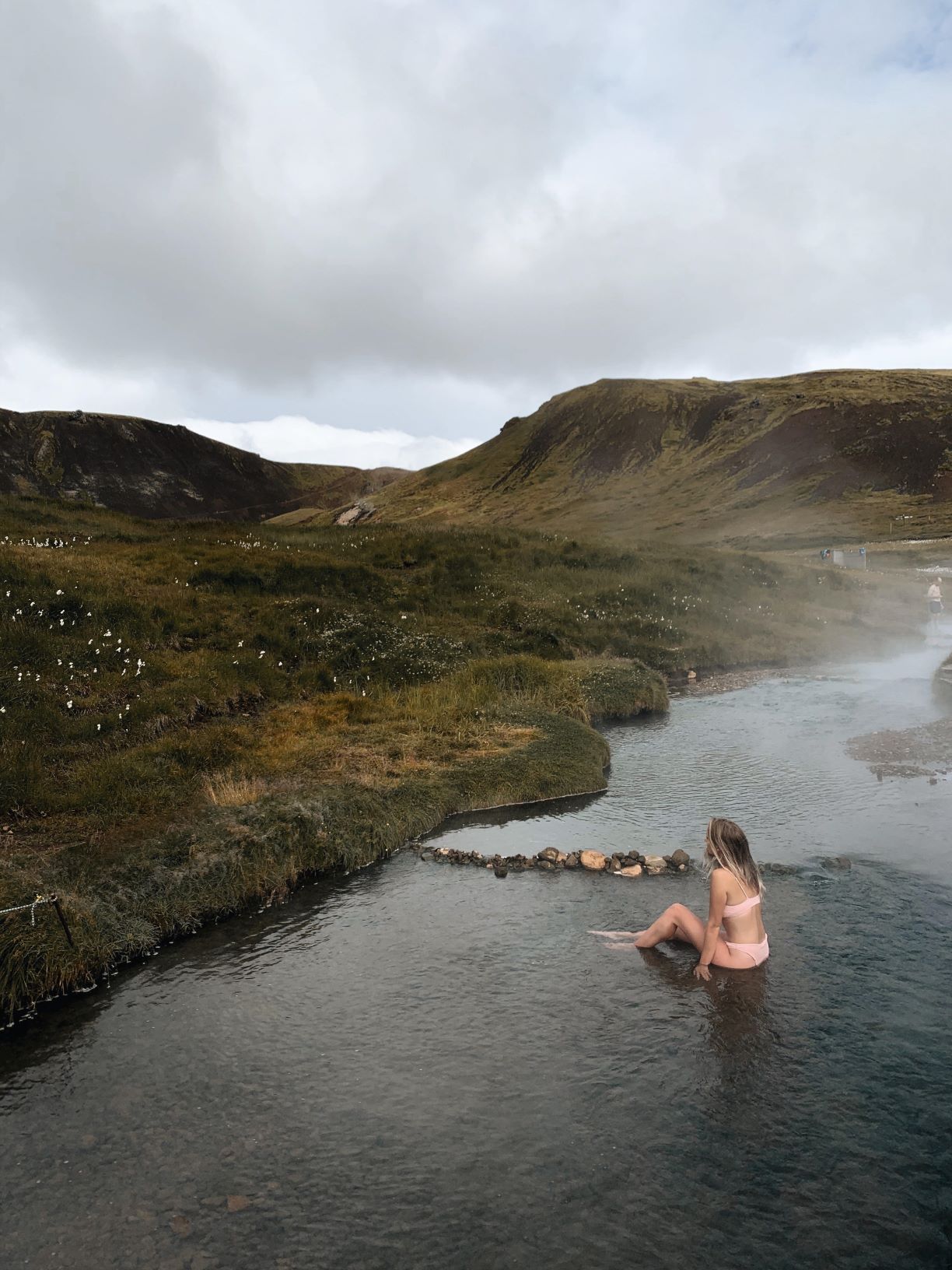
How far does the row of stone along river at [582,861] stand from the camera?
49.2 feet

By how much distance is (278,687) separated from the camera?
2483 cm

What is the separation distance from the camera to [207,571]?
32.9 metres

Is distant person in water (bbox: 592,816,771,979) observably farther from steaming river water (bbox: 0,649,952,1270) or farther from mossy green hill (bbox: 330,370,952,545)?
mossy green hill (bbox: 330,370,952,545)

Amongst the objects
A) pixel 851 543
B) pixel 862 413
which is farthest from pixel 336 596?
pixel 862 413

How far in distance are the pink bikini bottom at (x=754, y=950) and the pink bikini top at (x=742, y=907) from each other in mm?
484

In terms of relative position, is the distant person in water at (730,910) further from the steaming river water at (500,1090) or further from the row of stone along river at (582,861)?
the row of stone along river at (582,861)

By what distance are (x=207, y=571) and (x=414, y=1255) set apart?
29083mm

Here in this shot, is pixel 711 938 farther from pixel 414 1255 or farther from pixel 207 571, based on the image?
pixel 207 571

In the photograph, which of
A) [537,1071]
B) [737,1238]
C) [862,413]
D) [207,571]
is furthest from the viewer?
[862,413]

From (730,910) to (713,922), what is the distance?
12.1 inches

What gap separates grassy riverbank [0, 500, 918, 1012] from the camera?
14164 mm

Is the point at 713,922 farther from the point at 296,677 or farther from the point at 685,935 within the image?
the point at 296,677

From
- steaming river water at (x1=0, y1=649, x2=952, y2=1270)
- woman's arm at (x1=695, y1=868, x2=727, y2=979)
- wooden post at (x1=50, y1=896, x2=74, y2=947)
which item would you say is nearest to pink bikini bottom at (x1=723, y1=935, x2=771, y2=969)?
woman's arm at (x1=695, y1=868, x2=727, y2=979)

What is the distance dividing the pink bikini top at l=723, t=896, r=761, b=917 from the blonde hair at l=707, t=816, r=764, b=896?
0.20m
